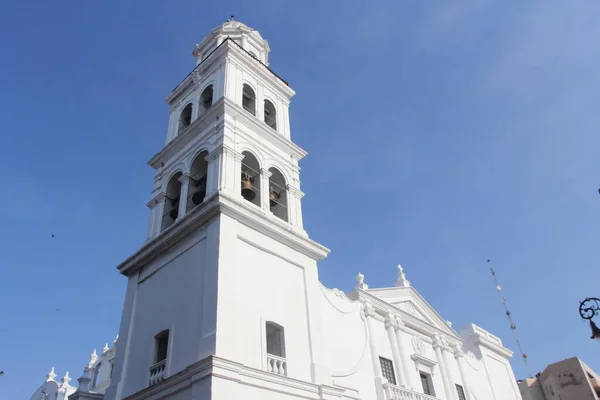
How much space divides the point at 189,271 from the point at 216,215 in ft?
5.29

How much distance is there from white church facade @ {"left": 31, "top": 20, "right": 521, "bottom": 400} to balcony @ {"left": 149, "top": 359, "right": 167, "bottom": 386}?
0.15 ft

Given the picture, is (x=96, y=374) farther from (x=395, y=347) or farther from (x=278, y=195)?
(x=395, y=347)

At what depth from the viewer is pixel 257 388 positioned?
1120cm

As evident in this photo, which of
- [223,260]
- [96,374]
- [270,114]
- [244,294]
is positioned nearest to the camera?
[223,260]

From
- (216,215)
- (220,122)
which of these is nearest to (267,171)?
(220,122)

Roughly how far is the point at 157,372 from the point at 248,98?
33.4 feet

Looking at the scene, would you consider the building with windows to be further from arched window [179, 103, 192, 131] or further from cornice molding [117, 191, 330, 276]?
arched window [179, 103, 192, 131]

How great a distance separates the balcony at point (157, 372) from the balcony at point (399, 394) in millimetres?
7346

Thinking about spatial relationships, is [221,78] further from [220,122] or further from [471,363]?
[471,363]

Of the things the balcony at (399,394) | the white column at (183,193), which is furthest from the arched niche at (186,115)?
the balcony at (399,394)

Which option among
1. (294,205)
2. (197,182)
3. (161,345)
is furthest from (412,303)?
(161,345)

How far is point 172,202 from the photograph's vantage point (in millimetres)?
16531

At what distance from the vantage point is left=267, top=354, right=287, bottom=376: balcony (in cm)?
1200

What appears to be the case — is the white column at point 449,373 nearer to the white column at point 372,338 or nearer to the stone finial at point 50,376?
the white column at point 372,338
